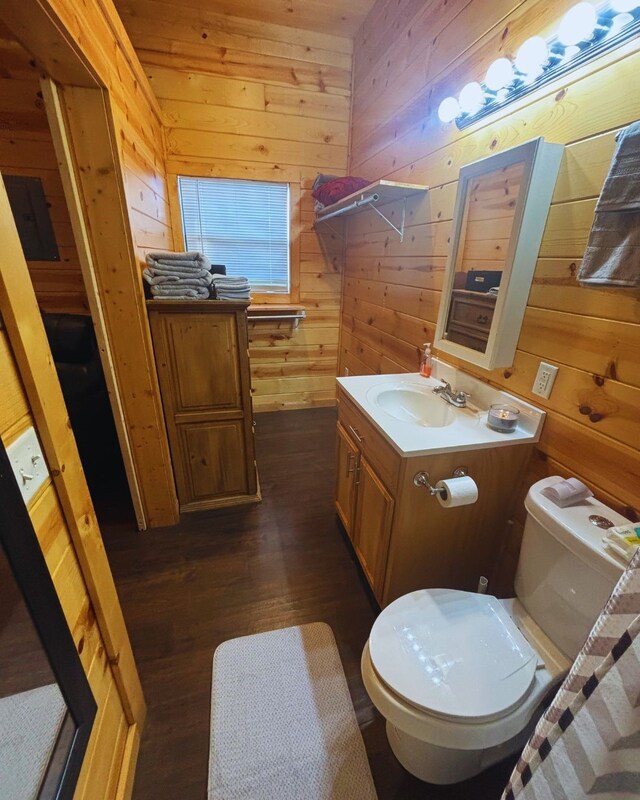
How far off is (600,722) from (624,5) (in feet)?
4.91

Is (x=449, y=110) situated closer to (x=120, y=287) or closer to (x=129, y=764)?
(x=120, y=287)

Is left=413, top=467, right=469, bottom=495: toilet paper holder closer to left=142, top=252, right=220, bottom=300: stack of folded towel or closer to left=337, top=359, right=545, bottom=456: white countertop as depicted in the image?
left=337, top=359, right=545, bottom=456: white countertop

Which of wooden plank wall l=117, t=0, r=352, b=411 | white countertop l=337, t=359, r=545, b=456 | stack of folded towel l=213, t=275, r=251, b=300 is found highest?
wooden plank wall l=117, t=0, r=352, b=411

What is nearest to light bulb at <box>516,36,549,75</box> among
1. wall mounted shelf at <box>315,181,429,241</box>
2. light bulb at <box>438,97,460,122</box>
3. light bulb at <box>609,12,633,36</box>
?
light bulb at <box>609,12,633,36</box>

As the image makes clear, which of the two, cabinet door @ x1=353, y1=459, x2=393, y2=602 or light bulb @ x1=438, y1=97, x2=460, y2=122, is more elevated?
light bulb @ x1=438, y1=97, x2=460, y2=122

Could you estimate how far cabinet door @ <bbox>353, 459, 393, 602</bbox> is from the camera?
1338mm

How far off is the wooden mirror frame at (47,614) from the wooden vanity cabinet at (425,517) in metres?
0.96

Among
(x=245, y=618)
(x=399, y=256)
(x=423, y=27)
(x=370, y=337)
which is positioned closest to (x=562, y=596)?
(x=245, y=618)

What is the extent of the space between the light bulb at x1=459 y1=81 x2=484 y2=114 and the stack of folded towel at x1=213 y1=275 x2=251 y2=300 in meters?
1.23

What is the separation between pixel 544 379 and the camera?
46.9 inches

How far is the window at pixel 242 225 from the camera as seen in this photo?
2.93m

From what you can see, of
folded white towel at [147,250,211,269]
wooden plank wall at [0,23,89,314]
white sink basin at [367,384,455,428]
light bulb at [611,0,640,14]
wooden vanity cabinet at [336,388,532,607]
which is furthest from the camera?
wooden plank wall at [0,23,89,314]

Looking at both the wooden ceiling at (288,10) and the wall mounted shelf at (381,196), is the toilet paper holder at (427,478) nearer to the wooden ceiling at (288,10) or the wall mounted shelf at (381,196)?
the wall mounted shelf at (381,196)

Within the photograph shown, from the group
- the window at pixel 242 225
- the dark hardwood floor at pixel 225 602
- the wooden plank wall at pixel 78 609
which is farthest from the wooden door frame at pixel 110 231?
the wooden plank wall at pixel 78 609
